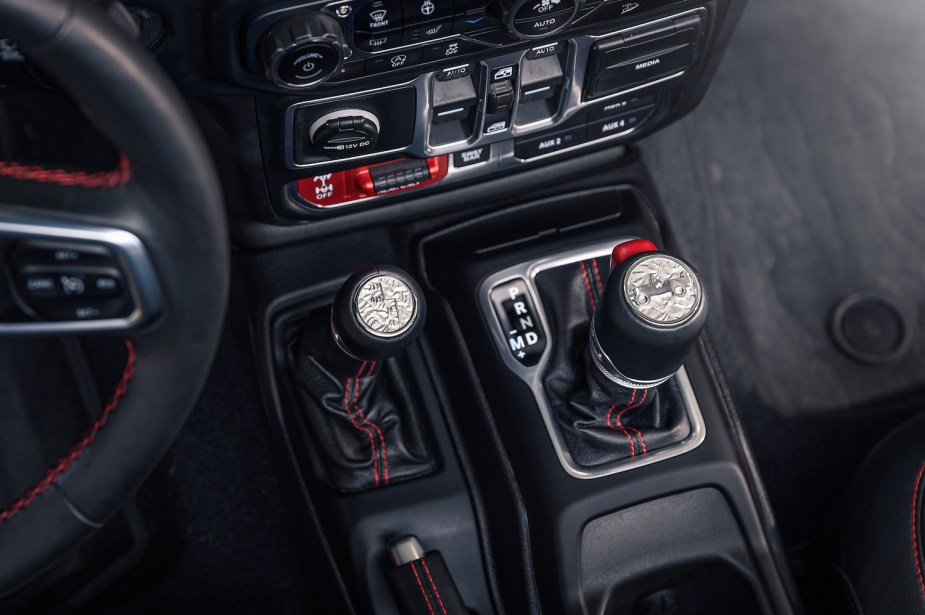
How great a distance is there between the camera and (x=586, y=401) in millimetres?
1072

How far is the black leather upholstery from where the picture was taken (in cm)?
107

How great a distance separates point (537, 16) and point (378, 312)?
13.2 inches

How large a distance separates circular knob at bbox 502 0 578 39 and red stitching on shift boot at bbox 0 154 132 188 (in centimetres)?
39

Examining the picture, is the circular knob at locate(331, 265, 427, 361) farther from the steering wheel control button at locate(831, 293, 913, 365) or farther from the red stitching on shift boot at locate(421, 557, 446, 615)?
the steering wheel control button at locate(831, 293, 913, 365)

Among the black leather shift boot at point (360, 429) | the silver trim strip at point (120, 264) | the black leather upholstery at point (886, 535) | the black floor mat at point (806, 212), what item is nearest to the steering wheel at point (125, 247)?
the silver trim strip at point (120, 264)

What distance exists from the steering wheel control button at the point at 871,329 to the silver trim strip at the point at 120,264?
1.39m

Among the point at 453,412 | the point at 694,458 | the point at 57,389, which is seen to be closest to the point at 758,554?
the point at 694,458

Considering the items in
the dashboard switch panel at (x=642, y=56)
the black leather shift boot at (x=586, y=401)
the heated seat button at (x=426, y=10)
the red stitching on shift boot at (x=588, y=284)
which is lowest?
the black leather shift boot at (x=586, y=401)

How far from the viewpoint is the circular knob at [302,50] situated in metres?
0.82

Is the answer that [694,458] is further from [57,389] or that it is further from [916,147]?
[916,147]

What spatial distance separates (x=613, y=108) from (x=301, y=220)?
0.40 meters

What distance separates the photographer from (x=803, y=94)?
191 centimetres

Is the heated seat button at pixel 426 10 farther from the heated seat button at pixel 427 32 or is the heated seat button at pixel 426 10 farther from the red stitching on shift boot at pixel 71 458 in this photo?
the red stitching on shift boot at pixel 71 458

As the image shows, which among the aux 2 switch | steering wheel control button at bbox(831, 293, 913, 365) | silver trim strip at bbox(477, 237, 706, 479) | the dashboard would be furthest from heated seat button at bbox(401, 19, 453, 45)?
steering wheel control button at bbox(831, 293, 913, 365)
